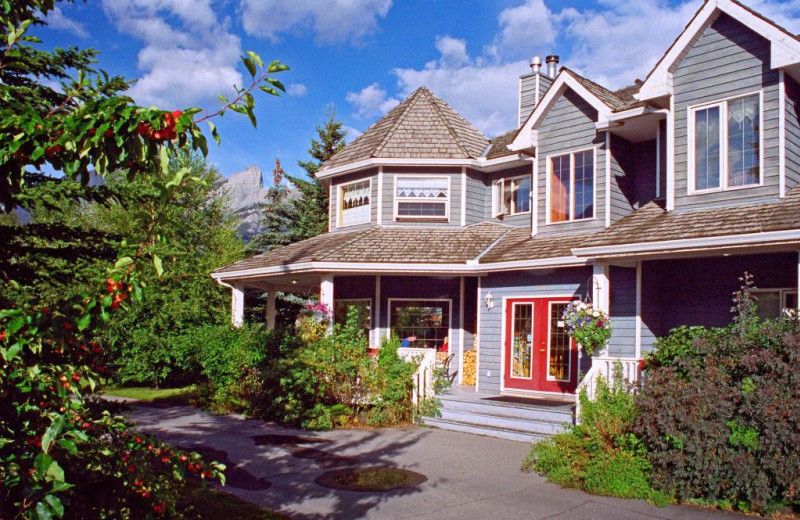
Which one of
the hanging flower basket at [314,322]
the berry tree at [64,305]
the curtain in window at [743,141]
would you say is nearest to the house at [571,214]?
the curtain in window at [743,141]

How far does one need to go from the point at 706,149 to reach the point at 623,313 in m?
3.52

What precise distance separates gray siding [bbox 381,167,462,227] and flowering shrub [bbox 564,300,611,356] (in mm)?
6631

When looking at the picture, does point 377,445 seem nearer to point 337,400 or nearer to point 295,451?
point 295,451

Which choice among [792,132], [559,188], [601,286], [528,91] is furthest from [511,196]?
[792,132]

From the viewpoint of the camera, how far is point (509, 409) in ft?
42.2

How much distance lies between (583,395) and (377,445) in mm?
3506

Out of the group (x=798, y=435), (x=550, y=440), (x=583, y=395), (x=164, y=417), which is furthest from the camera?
(x=164, y=417)

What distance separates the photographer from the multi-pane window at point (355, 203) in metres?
20.0

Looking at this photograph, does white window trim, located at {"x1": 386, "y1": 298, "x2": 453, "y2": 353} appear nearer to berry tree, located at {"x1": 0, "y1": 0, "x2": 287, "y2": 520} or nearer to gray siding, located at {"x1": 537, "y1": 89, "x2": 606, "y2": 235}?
gray siding, located at {"x1": 537, "y1": 89, "x2": 606, "y2": 235}

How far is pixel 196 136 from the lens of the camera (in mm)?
2918

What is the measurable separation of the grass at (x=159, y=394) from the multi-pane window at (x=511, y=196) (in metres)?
9.72

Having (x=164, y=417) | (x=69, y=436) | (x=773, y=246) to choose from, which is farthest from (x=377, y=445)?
(x=69, y=436)

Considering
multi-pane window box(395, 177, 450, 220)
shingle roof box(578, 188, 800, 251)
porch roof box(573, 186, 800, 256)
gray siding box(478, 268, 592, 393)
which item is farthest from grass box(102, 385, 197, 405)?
shingle roof box(578, 188, 800, 251)

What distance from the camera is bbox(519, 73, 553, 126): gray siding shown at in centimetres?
1912
